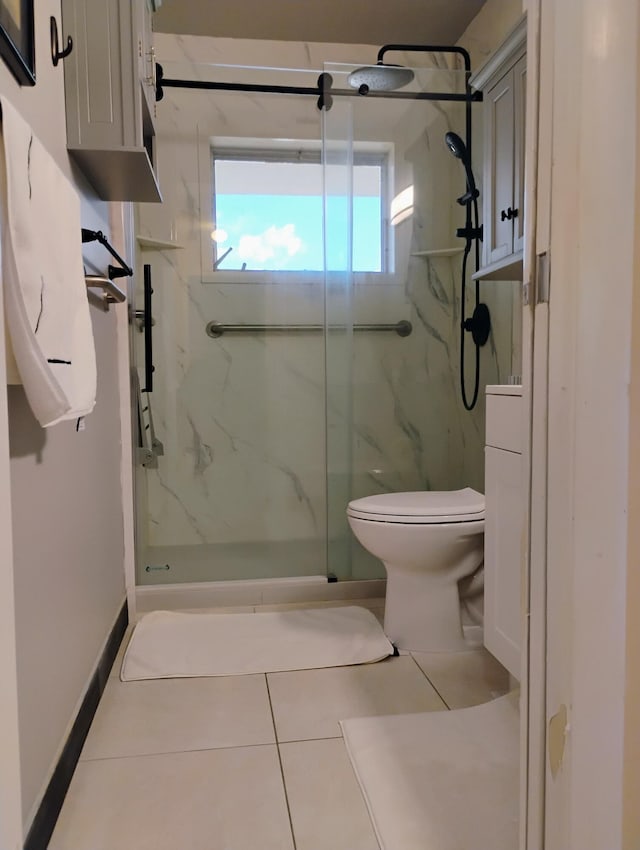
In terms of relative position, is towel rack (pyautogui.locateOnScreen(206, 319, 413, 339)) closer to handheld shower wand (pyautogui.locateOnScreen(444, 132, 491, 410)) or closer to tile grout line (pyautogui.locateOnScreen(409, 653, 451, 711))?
handheld shower wand (pyautogui.locateOnScreen(444, 132, 491, 410))

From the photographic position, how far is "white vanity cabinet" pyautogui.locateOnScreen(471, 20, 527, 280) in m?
1.74

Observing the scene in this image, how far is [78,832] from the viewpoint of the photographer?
1.13 m

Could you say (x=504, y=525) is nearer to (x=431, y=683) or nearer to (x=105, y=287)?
(x=431, y=683)

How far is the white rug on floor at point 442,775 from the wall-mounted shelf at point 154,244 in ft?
6.44

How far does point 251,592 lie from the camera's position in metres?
2.35

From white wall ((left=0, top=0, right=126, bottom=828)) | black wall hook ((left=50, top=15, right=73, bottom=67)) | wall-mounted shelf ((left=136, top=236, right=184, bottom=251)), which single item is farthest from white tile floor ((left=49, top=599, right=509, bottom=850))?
wall-mounted shelf ((left=136, top=236, right=184, bottom=251))

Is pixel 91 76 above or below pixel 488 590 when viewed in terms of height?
above

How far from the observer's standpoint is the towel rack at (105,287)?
140 cm

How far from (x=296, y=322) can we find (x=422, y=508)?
3.86ft

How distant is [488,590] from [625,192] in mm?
1190

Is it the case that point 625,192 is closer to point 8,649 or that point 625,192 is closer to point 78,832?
→ point 8,649

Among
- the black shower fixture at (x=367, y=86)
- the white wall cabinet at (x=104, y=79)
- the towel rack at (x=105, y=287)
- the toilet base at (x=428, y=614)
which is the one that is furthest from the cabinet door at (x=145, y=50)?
the toilet base at (x=428, y=614)

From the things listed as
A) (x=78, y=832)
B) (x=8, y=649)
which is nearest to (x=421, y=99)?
(x=8, y=649)

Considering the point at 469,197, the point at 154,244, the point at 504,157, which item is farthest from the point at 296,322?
the point at 504,157
